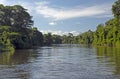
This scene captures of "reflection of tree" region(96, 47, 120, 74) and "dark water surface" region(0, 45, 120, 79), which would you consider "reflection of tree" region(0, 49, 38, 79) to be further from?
"reflection of tree" region(96, 47, 120, 74)

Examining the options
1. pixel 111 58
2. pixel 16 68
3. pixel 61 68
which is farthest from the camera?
pixel 111 58

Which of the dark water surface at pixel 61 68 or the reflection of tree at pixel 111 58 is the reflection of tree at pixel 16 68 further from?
the reflection of tree at pixel 111 58

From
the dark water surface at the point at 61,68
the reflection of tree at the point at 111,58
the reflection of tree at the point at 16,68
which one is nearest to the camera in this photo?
the dark water surface at the point at 61,68

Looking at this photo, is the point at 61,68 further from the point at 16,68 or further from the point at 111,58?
the point at 111,58

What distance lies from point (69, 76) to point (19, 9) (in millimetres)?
94624

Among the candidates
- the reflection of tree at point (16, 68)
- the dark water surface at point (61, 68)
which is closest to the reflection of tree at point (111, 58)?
the dark water surface at point (61, 68)

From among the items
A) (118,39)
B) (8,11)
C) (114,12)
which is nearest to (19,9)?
(8,11)

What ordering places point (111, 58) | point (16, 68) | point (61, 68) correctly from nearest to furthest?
point (61, 68) < point (16, 68) < point (111, 58)

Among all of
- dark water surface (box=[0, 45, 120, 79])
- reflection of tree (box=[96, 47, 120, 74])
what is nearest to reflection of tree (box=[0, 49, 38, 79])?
dark water surface (box=[0, 45, 120, 79])

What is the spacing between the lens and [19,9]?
11612 cm

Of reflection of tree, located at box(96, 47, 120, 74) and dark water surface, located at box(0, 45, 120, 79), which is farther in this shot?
Result: reflection of tree, located at box(96, 47, 120, 74)

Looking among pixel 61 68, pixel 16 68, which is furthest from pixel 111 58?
pixel 16 68

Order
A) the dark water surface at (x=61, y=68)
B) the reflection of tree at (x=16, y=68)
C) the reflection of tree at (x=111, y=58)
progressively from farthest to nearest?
the reflection of tree at (x=111, y=58), the reflection of tree at (x=16, y=68), the dark water surface at (x=61, y=68)

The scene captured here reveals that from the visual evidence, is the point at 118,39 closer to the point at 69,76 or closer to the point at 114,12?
the point at 114,12
